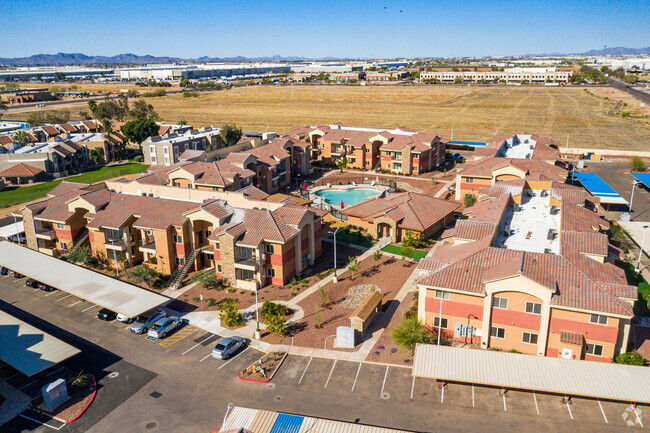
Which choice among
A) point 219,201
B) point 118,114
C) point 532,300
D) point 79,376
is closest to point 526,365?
point 532,300

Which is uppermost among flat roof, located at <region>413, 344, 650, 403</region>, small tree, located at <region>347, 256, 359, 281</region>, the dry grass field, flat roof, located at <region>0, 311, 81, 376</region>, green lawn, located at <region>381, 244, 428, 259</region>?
the dry grass field

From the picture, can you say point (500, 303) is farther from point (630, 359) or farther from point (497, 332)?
point (630, 359)

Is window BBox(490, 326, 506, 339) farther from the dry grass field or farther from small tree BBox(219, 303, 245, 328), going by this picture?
the dry grass field

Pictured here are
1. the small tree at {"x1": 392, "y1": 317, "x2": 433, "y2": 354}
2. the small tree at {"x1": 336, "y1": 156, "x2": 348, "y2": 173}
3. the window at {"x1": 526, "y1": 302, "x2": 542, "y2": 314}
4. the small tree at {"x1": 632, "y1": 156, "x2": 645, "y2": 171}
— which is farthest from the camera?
Result: the small tree at {"x1": 336, "y1": 156, "x2": 348, "y2": 173}

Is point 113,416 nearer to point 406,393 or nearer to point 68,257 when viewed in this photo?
point 406,393

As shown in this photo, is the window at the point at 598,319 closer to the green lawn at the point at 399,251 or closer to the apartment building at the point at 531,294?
the apartment building at the point at 531,294

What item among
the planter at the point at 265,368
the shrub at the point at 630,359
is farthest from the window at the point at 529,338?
the planter at the point at 265,368

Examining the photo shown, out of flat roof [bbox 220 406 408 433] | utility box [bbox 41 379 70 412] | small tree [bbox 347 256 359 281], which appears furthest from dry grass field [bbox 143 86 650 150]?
utility box [bbox 41 379 70 412]
